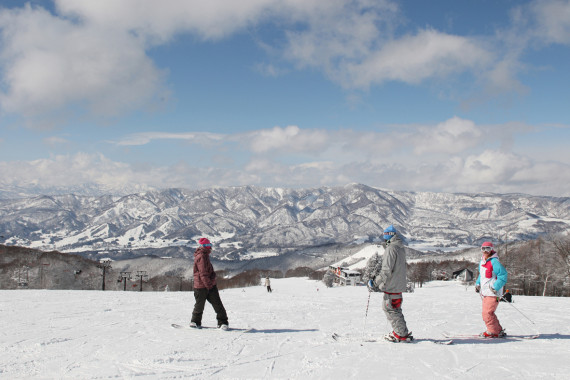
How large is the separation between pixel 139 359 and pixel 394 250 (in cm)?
567

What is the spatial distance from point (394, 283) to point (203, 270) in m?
5.05

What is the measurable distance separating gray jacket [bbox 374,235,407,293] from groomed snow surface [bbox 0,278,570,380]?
122cm

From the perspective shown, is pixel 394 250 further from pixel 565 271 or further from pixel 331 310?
pixel 565 271

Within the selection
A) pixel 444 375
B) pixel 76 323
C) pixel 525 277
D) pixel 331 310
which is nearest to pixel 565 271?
pixel 525 277

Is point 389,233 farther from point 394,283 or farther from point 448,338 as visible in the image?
point 448,338

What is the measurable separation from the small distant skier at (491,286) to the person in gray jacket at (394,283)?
2.34 metres

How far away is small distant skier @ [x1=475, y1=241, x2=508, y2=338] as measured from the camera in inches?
350

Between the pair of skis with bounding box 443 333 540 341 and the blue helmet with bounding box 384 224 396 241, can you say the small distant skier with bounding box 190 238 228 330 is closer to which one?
the blue helmet with bounding box 384 224 396 241

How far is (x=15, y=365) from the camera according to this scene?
6293mm

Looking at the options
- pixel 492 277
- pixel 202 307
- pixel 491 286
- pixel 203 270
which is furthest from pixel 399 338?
pixel 203 270

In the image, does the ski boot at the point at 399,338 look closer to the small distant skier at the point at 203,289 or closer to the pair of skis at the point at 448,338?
the pair of skis at the point at 448,338

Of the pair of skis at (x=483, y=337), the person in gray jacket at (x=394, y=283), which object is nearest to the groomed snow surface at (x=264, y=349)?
the pair of skis at (x=483, y=337)

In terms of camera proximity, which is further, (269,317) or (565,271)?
(565,271)

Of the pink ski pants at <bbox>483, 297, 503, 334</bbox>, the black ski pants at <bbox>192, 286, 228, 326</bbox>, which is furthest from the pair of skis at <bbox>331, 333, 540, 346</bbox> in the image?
the black ski pants at <bbox>192, 286, 228, 326</bbox>
